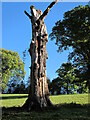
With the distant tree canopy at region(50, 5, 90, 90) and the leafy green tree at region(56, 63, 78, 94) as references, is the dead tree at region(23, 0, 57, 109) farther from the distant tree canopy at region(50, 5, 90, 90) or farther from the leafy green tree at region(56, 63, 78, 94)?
the leafy green tree at region(56, 63, 78, 94)

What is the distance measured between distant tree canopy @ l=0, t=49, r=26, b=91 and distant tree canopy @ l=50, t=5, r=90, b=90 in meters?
19.1

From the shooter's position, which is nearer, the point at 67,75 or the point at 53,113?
the point at 53,113

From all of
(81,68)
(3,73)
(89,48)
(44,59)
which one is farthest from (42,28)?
(3,73)

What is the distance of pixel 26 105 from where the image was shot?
34.3 feet

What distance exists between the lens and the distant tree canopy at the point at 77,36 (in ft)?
82.6

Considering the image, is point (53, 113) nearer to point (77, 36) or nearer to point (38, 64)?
point (38, 64)

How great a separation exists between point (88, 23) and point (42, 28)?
14.5m

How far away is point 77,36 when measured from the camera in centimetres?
2505

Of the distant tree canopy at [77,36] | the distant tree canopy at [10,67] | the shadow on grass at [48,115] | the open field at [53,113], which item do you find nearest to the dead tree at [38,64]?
the open field at [53,113]

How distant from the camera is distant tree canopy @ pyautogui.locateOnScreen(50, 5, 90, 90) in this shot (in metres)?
25.2

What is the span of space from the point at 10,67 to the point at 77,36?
23.9 meters

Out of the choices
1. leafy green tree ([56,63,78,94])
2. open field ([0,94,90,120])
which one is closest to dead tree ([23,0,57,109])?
open field ([0,94,90,120])

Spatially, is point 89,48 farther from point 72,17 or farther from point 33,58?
point 33,58

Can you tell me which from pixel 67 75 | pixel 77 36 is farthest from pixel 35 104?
pixel 67 75
